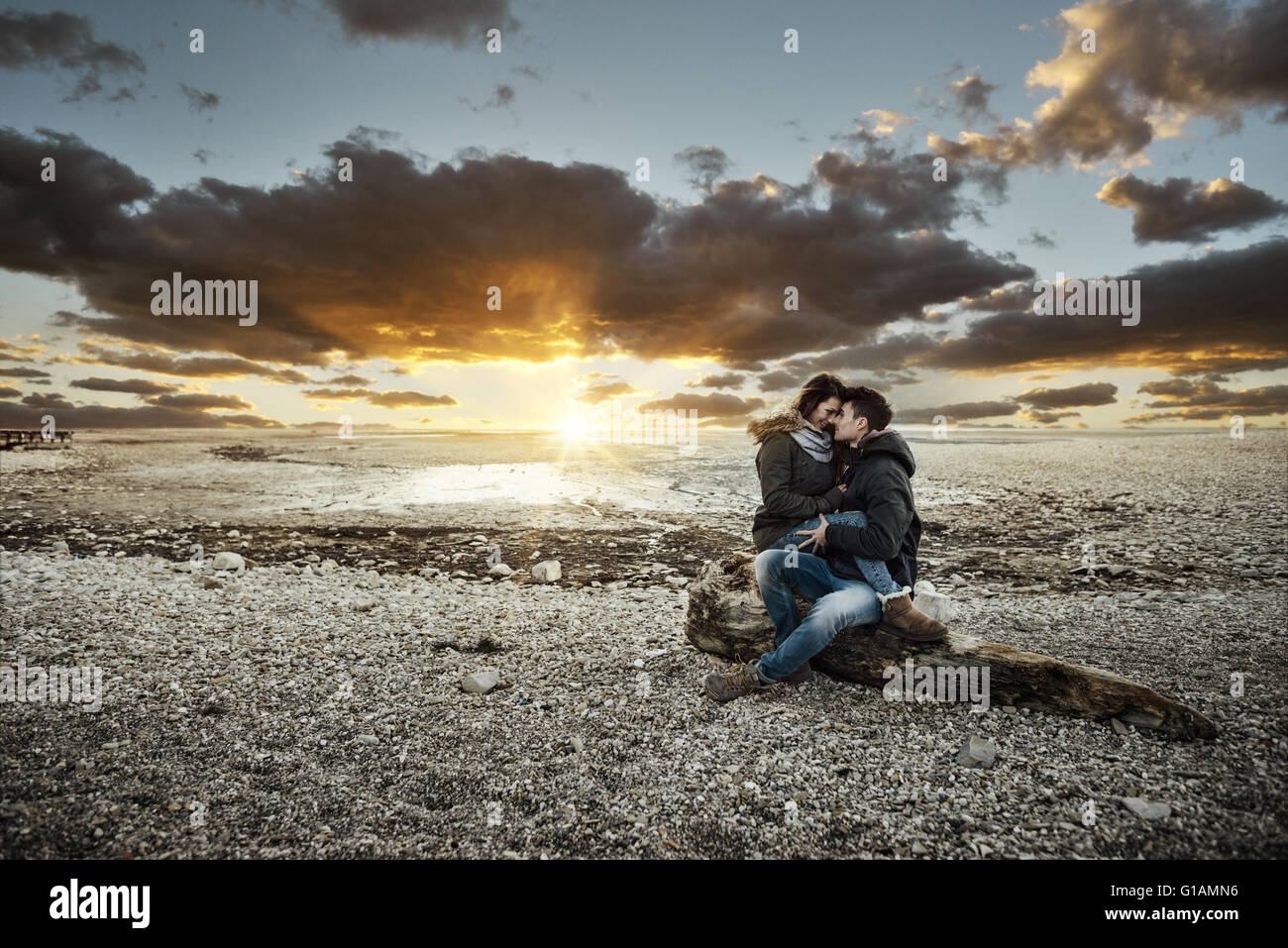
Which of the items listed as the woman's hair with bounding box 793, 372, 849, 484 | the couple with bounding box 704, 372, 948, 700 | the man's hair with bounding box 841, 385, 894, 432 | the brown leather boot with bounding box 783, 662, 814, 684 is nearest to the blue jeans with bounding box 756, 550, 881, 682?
the couple with bounding box 704, 372, 948, 700

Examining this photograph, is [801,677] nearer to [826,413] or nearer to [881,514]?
[881,514]

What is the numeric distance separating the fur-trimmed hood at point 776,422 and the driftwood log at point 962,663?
1.89 meters

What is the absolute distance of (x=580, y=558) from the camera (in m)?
12.5

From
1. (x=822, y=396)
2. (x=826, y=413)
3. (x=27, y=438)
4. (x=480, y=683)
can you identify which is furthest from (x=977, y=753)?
(x=27, y=438)

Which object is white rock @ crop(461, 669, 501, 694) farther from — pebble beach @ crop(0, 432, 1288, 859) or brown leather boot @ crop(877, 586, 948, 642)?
brown leather boot @ crop(877, 586, 948, 642)

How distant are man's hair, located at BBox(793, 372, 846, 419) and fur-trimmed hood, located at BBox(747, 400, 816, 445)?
84 millimetres

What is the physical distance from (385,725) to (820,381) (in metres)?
5.53

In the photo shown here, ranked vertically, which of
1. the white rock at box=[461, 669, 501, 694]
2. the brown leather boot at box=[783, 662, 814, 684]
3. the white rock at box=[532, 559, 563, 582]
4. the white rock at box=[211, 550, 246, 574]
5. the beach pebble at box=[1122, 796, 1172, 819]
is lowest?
the beach pebble at box=[1122, 796, 1172, 819]

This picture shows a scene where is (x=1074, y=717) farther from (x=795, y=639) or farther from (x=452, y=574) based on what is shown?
(x=452, y=574)

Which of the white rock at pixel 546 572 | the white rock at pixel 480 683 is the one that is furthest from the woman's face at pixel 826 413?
the white rock at pixel 546 572

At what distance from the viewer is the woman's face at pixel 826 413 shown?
5922 mm

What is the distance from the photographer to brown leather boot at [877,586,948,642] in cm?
562

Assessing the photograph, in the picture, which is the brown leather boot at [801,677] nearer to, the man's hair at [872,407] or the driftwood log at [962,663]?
the driftwood log at [962,663]
